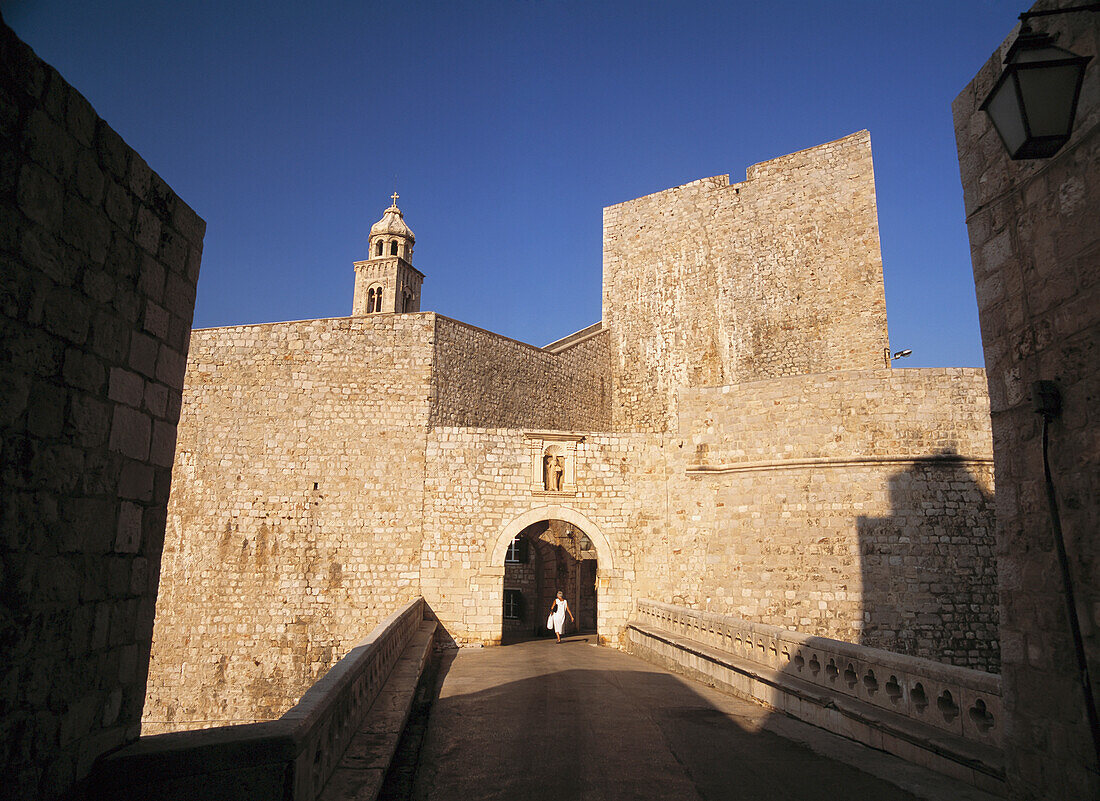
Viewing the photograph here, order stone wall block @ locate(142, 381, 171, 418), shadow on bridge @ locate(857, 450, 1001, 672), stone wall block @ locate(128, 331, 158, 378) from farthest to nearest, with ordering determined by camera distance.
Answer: shadow on bridge @ locate(857, 450, 1001, 672), stone wall block @ locate(142, 381, 171, 418), stone wall block @ locate(128, 331, 158, 378)

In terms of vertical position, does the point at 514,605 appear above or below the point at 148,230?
below

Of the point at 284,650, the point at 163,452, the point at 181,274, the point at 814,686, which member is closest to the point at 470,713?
the point at 814,686

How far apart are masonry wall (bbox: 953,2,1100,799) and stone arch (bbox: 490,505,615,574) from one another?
10410 mm

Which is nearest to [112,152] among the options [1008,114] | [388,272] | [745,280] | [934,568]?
[1008,114]

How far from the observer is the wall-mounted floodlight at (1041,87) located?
2766 millimetres

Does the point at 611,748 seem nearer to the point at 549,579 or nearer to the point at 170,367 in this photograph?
the point at 170,367

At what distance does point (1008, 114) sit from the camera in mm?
2906

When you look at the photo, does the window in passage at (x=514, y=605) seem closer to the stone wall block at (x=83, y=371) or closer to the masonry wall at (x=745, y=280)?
the masonry wall at (x=745, y=280)

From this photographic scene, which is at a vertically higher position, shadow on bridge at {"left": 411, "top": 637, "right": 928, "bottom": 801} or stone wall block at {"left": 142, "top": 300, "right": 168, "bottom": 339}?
stone wall block at {"left": 142, "top": 300, "right": 168, "bottom": 339}

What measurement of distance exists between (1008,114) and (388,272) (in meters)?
35.1

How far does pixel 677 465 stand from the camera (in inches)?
531

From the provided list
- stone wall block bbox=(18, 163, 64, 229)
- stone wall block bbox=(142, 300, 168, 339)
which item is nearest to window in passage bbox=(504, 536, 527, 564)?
stone wall block bbox=(142, 300, 168, 339)

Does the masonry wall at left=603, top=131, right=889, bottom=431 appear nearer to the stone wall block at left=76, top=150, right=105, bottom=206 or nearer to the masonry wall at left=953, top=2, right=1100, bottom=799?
the masonry wall at left=953, top=2, right=1100, bottom=799

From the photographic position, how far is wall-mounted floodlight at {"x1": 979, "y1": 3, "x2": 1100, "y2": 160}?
2.77 meters
